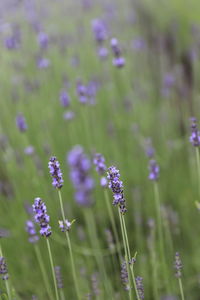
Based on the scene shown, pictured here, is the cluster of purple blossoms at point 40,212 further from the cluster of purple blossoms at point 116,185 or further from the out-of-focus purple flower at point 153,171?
the out-of-focus purple flower at point 153,171

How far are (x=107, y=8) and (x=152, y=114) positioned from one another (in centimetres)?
262

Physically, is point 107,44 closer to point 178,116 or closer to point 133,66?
point 133,66

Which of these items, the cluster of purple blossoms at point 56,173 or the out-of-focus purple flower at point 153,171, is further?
the out-of-focus purple flower at point 153,171

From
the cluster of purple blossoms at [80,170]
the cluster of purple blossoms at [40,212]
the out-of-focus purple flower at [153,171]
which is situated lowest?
the cluster of purple blossoms at [40,212]

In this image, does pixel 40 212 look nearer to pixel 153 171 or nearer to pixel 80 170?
pixel 80 170

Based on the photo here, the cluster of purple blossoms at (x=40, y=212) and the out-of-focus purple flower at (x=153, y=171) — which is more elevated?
the out-of-focus purple flower at (x=153, y=171)

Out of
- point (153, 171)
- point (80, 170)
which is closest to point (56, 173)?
point (80, 170)

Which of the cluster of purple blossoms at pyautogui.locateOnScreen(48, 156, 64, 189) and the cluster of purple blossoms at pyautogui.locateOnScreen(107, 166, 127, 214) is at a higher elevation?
the cluster of purple blossoms at pyautogui.locateOnScreen(48, 156, 64, 189)

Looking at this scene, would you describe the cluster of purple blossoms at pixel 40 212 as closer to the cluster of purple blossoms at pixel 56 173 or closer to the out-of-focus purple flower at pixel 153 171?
the cluster of purple blossoms at pixel 56 173

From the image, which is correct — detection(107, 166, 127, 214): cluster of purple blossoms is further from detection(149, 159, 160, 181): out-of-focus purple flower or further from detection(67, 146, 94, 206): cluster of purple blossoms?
detection(149, 159, 160, 181): out-of-focus purple flower

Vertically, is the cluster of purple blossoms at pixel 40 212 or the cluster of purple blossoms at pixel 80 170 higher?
the cluster of purple blossoms at pixel 80 170

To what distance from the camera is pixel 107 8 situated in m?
6.45

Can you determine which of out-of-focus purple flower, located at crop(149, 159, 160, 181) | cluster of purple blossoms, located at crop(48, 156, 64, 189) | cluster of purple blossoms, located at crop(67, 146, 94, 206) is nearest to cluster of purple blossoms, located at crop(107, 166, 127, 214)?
cluster of purple blossoms, located at crop(67, 146, 94, 206)

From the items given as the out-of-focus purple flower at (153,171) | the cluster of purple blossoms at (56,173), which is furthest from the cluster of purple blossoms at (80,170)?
the out-of-focus purple flower at (153,171)
